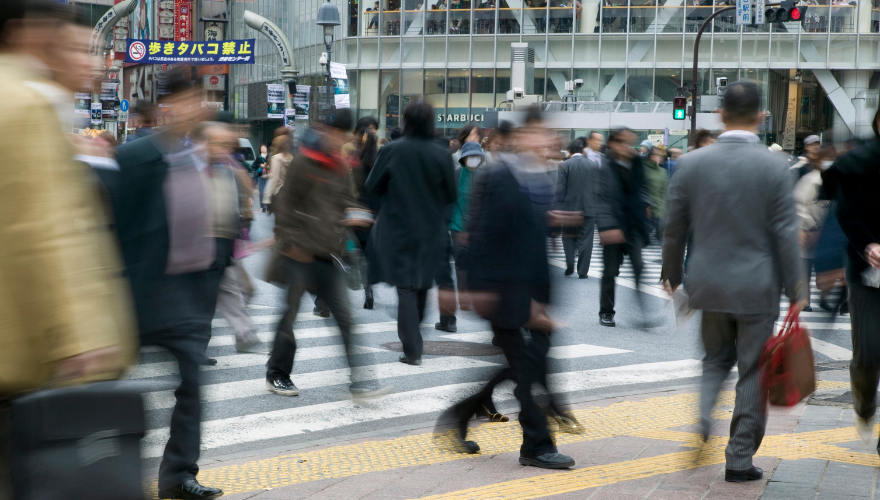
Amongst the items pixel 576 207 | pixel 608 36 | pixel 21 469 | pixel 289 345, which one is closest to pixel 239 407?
pixel 289 345

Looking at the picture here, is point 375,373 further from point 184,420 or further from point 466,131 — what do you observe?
point 466,131

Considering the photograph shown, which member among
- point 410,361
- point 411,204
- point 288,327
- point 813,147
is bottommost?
point 410,361

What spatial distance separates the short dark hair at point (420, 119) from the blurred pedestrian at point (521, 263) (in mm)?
2320

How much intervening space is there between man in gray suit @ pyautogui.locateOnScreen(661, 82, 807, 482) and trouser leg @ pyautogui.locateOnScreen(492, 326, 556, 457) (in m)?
0.77

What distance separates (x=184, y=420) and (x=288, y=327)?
2215 mm

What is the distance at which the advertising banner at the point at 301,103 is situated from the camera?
2659 centimetres

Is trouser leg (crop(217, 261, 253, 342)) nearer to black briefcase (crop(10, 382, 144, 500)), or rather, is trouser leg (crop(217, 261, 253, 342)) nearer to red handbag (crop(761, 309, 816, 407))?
red handbag (crop(761, 309, 816, 407))

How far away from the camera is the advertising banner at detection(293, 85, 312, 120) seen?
26.6m

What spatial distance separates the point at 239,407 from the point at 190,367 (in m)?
2.02

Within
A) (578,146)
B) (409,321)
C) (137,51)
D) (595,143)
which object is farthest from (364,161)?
(137,51)

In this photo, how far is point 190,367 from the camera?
4.39 metres

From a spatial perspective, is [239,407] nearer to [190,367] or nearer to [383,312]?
[190,367]

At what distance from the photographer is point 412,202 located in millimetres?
7215

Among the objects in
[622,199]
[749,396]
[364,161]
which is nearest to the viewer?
[749,396]
